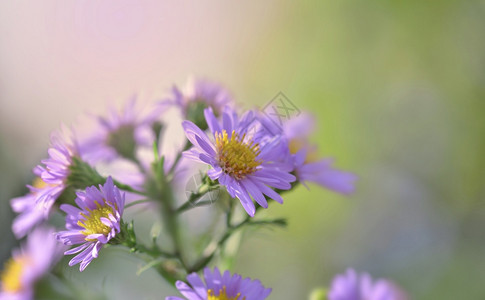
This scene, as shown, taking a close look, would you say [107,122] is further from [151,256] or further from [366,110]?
[366,110]

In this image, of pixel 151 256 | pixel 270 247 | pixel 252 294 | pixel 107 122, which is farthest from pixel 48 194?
pixel 270 247

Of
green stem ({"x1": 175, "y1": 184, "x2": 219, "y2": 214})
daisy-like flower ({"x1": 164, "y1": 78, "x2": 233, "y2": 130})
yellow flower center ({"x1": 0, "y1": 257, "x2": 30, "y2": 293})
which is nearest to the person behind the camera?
green stem ({"x1": 175, "y1": 184, "x2": 219, "y2": 214})

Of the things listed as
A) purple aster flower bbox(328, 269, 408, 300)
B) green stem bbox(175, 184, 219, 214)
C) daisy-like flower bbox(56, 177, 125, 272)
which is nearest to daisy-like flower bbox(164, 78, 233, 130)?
green stem bbox(175, 184, 219, 214)

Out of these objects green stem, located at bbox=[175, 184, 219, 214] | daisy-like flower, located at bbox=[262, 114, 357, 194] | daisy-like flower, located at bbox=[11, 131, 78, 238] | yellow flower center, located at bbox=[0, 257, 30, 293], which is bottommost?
yellow flower center, located at bbox=[0, 257, 30, 293]

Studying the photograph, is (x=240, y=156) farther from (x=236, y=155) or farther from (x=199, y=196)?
(x=199, y=196)

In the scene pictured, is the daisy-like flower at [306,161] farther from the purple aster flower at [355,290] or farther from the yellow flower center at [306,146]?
the purple aster flower at [355,290]

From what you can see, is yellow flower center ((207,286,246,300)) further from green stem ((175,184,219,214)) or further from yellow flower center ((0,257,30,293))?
yellow flower center ((0,257,30,293))
